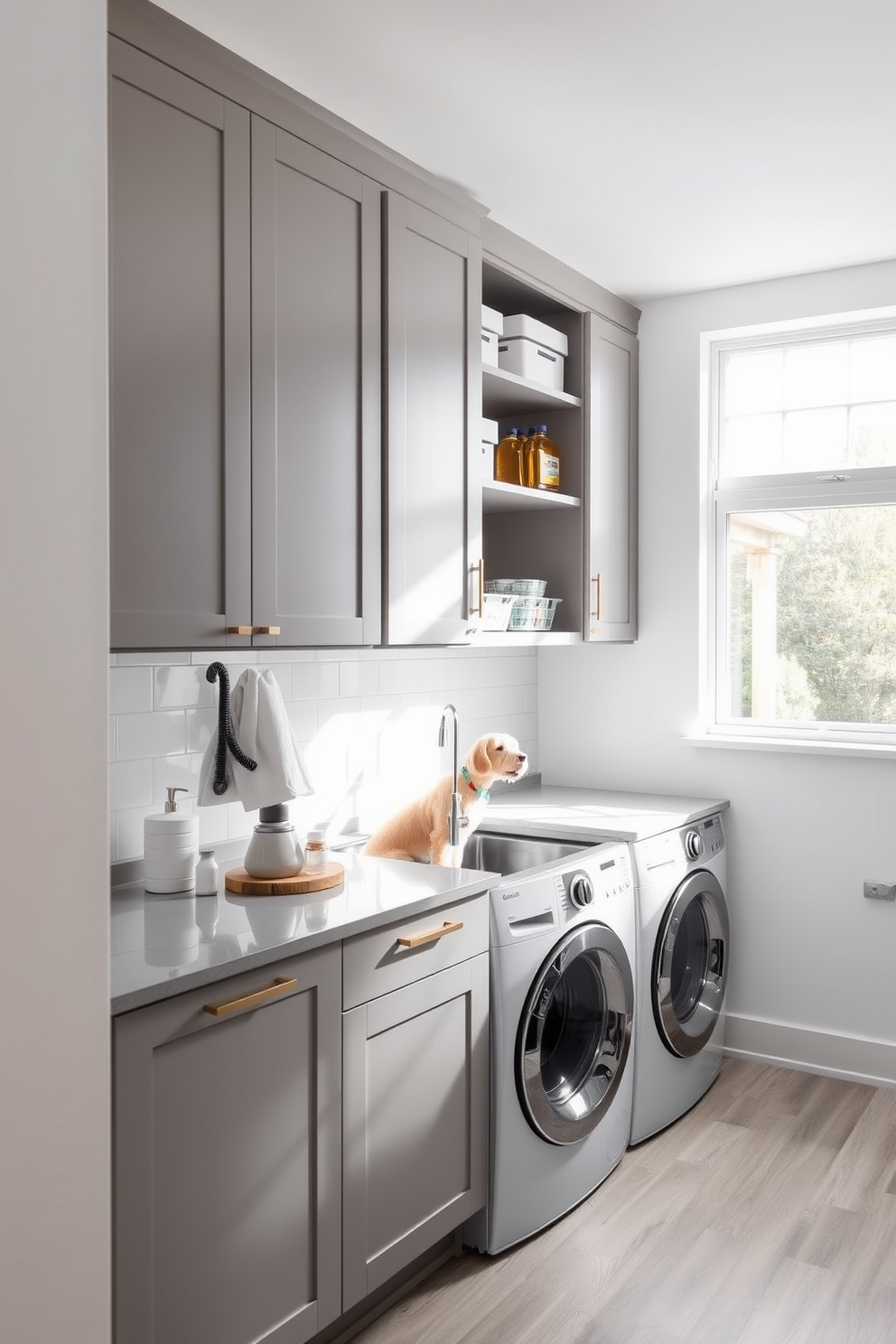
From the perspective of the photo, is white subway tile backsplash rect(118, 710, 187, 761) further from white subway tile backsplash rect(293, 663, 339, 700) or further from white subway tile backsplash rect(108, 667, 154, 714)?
white subway tile backsplash rect(293, 663, 339, 700)

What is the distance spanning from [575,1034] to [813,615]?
63.9 inches

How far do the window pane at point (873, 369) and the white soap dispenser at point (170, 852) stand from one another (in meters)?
2.55

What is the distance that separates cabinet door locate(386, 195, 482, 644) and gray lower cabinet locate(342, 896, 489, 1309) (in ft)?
2.35

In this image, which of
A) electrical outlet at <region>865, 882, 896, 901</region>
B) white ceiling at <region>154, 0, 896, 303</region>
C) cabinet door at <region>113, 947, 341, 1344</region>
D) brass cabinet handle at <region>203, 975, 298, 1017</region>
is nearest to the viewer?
cabinet door at <region>113, 947, 341, 1344</region>

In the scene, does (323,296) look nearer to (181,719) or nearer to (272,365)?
(272,365)

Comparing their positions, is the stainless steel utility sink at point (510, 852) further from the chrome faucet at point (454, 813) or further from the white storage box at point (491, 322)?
the white storage box at point (491, 322)

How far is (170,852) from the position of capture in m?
2.09

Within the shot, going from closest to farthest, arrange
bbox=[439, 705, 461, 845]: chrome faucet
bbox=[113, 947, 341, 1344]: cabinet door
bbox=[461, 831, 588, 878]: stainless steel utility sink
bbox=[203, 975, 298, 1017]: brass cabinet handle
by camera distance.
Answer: bbox=[113, 947, 341, 1344]: cabinet door → bbox=[203, 975, 298, 1017]: brass cabinet handle → bbox=[439, 705, 461, 845]: chrome faucet → bbox=[461, 831, 588, 878]: stainless steel utility sink

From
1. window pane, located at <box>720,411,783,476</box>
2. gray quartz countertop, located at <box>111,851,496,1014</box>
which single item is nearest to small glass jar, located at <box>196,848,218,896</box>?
gray quartz countertop, located at <box>111,851,496,1014</box>

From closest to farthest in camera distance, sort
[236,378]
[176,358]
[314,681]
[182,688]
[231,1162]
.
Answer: [231,1162] < [176,358] < [236,378] < [182,688] < [314,681]

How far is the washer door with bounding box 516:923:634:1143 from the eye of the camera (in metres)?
2.44

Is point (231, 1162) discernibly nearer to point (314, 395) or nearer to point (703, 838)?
point (314, 395)

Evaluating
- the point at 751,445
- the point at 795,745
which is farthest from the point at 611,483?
the point at 795,745

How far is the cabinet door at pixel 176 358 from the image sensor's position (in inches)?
69.2
